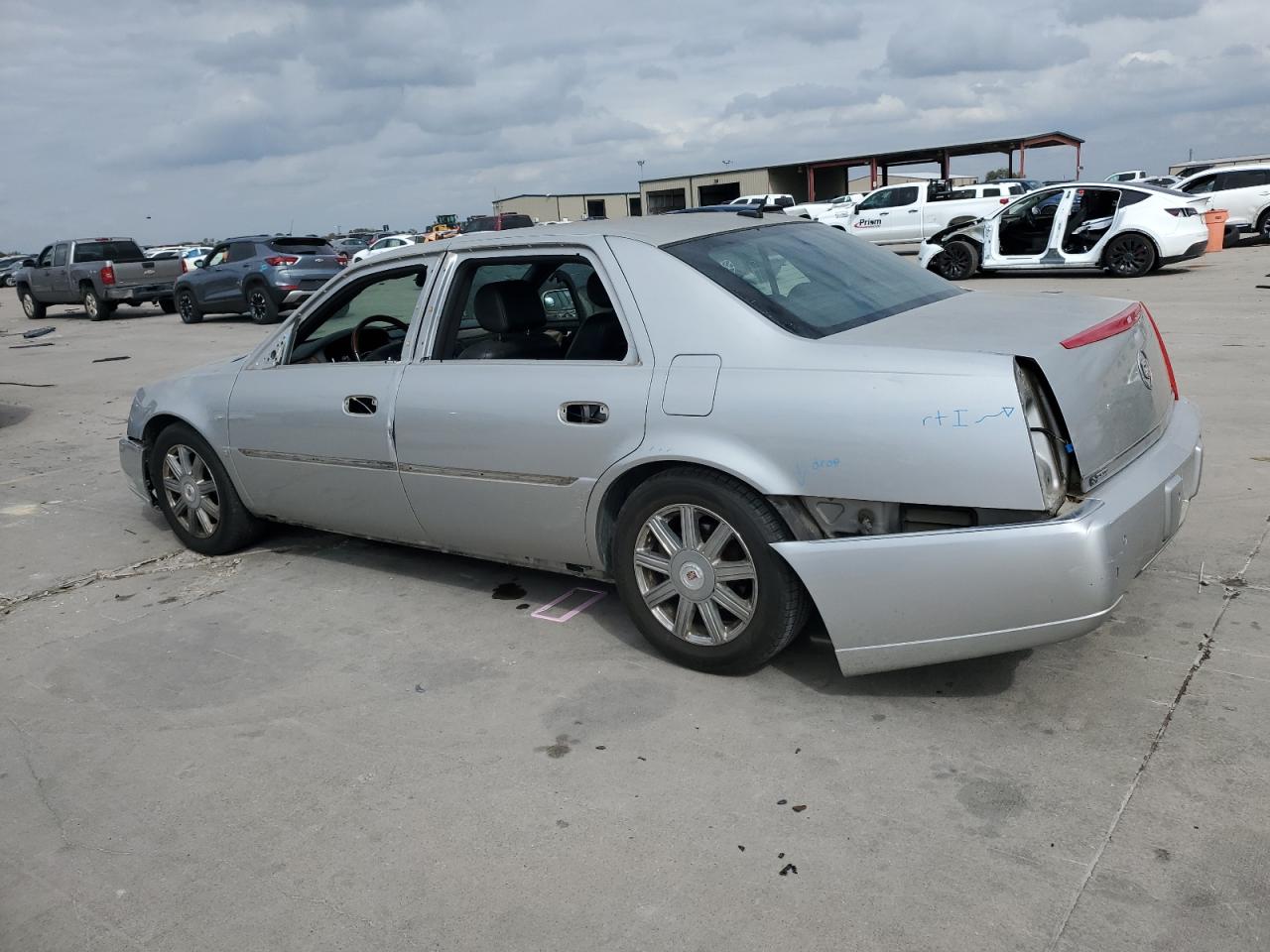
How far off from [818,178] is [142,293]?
36664mm

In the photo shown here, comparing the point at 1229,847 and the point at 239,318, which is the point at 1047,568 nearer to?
the point at 1229,847

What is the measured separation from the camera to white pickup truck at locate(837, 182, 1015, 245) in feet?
83.6

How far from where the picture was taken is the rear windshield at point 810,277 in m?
3.77

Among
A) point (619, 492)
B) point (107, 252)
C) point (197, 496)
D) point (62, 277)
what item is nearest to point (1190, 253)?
point (619, 492)

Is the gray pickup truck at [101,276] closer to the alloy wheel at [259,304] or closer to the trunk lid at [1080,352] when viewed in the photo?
the alloy wheel at [259,304]

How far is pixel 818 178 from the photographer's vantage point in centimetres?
5247

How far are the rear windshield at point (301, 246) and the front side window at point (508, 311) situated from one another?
16.0 meters

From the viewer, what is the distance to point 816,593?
3.40 m

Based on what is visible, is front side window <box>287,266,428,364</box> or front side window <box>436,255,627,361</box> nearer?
front side window <box>436,255,627,361</box>

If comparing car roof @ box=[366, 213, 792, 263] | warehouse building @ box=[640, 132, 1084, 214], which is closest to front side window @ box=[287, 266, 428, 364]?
car roof @ box=[366, 213, 792, 263]

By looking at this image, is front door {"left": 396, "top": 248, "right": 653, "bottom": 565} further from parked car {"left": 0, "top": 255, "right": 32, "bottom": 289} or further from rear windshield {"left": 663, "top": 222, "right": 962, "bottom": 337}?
parked car {"left": 0, "top": 255, "right": 32, "bottom": 289}

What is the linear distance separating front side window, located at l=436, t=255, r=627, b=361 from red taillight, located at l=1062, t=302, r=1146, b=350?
1824 mm

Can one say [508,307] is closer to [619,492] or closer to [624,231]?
[624,231]

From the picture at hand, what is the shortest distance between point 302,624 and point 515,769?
173 centimetres
